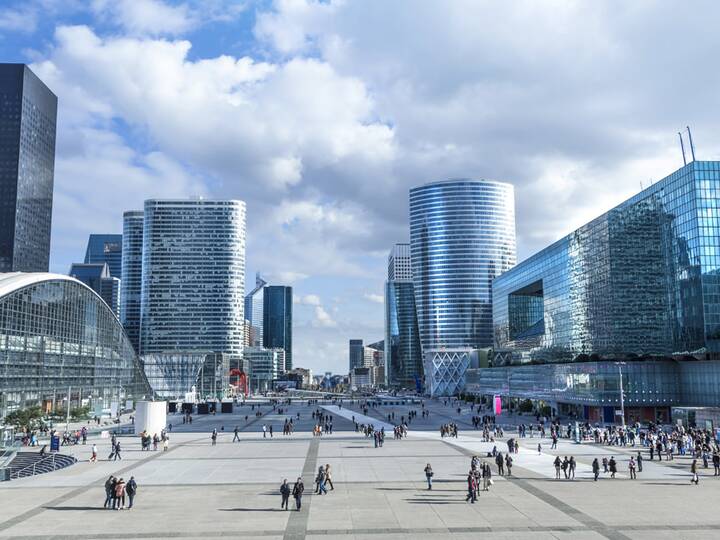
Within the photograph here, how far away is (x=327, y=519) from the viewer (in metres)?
26.2

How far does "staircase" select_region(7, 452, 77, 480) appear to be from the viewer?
1652 inches

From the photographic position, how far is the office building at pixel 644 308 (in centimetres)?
8025

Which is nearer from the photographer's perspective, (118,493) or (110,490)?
(118,493)

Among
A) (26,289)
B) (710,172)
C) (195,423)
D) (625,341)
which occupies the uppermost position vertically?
(710,172)

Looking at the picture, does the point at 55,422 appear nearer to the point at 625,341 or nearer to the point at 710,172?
the point at 625,341

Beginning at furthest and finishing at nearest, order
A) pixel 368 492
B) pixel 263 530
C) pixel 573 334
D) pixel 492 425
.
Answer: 1. pixel 573 334
2. pixel 492 425
3. pixel 368 492
4. pixel 263 530

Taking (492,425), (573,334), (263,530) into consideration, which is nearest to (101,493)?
(263,530)

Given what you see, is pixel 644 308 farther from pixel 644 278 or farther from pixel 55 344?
pixel 55 344

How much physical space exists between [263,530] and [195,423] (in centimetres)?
6323

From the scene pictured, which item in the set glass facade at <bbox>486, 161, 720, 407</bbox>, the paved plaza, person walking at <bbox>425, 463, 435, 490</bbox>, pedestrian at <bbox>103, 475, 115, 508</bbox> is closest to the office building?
glass facade at <bbox>486, 161, 720, 407</bbox>

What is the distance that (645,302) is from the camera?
92.8 metres

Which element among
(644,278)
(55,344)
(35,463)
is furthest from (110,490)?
(644,278)

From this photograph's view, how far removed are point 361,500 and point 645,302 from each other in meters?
74.7

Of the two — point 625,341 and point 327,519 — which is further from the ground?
point 625,341
